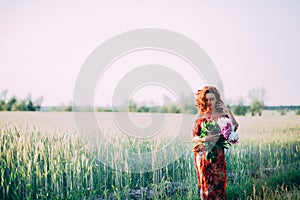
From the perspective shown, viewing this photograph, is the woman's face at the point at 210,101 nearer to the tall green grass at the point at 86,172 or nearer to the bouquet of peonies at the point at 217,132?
the bouquet of peonies at the point at 217,132

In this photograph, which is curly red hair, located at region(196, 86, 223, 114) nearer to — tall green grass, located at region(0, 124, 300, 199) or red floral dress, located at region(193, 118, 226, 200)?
red floral dress, located at region(193, 118, 226, 200)

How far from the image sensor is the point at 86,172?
124 inches

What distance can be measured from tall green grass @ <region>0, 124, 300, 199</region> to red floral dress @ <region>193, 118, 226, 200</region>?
57cm

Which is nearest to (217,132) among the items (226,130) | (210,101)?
(226,130)

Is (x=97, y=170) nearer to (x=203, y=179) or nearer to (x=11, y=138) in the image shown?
(x=11, y=138)

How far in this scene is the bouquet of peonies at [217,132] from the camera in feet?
8.69

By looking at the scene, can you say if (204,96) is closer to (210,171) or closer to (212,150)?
(212,150)

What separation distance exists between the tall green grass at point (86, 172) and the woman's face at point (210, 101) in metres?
0.94

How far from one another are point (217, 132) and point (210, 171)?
0.98 feet

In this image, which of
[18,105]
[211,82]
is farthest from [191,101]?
[18,105]

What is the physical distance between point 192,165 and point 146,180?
58 centimetres

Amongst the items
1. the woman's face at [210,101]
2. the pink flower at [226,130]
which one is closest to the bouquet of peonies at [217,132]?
the pink flower at [226,130]

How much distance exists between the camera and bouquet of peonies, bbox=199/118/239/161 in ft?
8.69

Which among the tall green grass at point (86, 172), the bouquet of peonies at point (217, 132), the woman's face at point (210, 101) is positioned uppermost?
the woman's face at point (210, 101)
